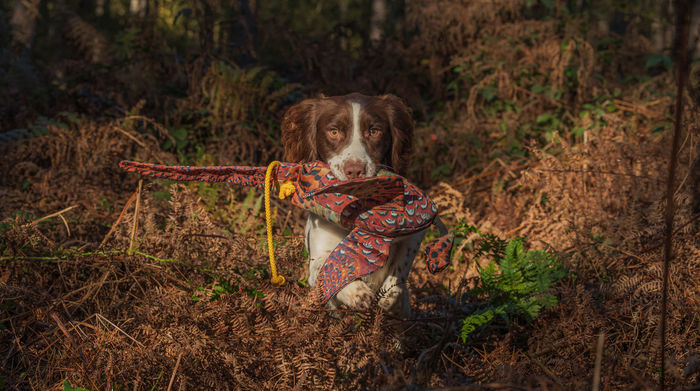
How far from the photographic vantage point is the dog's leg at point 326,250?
2.35m

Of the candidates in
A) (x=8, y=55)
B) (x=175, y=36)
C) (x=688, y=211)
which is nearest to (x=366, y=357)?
(x=688, y=211)

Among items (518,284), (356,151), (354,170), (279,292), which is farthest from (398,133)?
(279,292)

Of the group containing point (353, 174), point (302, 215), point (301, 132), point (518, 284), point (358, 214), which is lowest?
point (302, 215)

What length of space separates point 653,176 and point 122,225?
10.9ft

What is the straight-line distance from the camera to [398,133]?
295 centimetres

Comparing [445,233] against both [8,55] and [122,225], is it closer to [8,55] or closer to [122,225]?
[122,225]

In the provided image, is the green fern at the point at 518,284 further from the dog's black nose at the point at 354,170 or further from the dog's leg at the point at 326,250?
the dog's black nose at the point at 354,170

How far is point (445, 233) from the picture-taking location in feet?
7.83

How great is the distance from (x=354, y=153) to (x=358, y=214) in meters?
0.39

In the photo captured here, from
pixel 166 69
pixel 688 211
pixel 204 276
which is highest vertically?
pixel 166 69

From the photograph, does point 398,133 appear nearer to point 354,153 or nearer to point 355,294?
point 354,153

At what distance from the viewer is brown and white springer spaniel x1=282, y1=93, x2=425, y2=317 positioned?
96.9 inches

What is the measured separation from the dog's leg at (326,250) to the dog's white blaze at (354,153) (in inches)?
10.6

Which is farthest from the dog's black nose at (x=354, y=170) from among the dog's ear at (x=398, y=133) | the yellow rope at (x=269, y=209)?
the dog's ear at (x=398, y=133)
